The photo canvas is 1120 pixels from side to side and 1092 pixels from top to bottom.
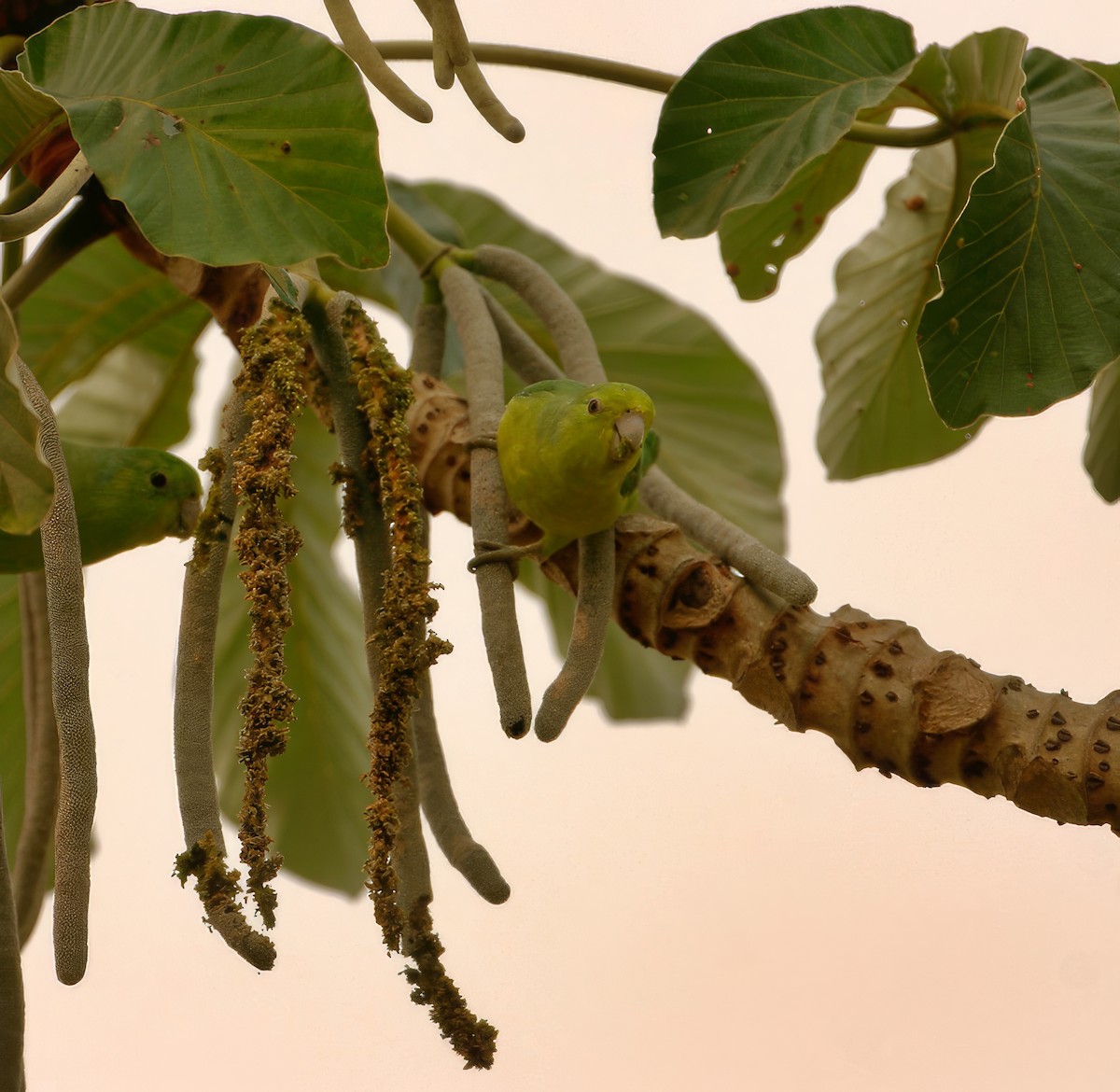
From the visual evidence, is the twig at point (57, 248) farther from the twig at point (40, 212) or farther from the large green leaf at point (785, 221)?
the large green leaf at point (785, 221)

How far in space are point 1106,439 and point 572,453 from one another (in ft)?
1.69

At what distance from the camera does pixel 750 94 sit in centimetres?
79

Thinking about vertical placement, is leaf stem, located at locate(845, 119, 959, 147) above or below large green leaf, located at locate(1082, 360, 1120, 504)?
above

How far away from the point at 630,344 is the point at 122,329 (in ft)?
1.62

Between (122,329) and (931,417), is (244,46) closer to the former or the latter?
(122,329)

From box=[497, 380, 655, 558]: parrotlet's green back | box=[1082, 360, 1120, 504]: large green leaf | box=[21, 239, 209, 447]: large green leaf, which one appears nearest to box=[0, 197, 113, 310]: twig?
box=[21, 239, 209, 447]: large green leaf

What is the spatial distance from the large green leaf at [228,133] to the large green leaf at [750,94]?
0.24m

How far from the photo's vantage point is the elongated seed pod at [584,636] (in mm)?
618

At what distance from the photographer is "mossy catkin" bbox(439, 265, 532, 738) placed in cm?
60

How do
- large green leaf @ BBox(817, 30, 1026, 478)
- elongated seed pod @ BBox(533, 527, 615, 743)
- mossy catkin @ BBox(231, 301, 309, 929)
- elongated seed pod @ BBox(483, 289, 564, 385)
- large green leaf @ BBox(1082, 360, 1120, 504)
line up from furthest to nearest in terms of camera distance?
large green leaf @ BBox(817, 30, 1026, 478) < large green leaf @ BBox(1082, 360, 1120, 504) < elongated seed pod @ BBox(483, 289, 564, 385) < elongated seed pod @ BBox(533, 527, 615, 743) < mossy catkin @ BBox(231, 301, 309, 929)

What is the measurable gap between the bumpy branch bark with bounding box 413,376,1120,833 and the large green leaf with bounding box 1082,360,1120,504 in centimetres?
31

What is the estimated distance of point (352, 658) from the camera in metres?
1.19

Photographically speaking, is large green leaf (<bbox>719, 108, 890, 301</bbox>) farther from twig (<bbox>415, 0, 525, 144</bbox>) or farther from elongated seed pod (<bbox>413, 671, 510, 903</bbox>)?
elongated seed pod (<bbox>413, 671, 510, 903</bbox>)

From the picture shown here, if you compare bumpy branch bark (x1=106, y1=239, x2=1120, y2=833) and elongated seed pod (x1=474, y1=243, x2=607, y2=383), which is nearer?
bumpy branch bark (x1=106, y1=239, x2=1120, y2=833)
